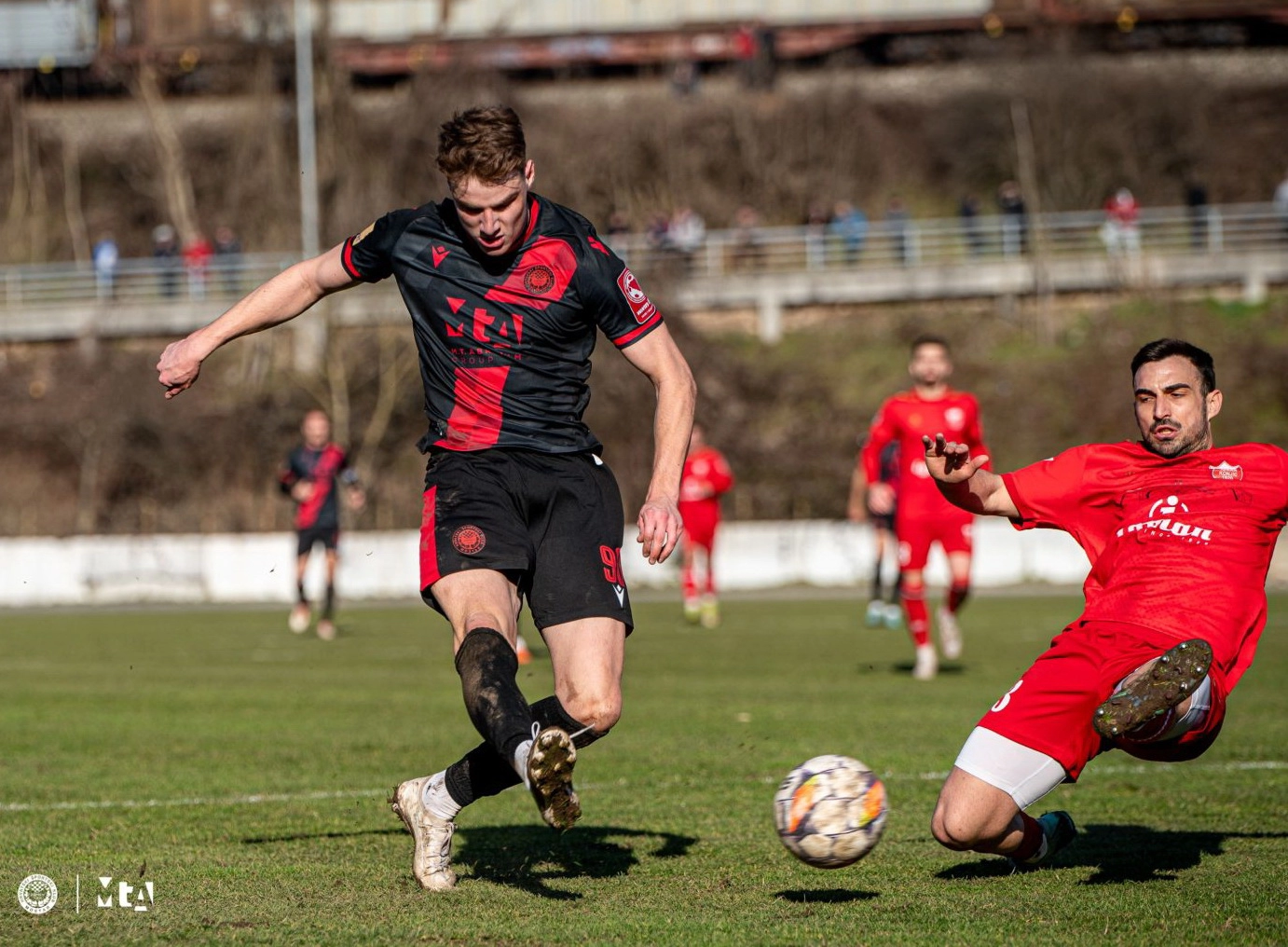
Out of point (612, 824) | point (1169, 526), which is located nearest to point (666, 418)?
point (1169, 526)

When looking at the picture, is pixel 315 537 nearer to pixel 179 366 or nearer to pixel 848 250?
pixel 179 366

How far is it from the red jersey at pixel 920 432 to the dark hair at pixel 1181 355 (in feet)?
21.6

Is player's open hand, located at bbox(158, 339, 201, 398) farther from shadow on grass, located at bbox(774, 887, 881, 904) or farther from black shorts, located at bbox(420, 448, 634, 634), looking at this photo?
shadow on grass, located at bbox(774, 887, 881, 904)

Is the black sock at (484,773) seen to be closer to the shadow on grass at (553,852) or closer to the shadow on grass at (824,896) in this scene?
the shadow on grass at (553,852)

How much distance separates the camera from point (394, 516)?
29625mm

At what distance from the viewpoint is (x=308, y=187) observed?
3794 centimetres

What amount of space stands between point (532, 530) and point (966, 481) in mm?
1482

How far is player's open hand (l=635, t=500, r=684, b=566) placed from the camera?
16.8 ft

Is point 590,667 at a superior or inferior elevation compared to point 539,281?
inferior

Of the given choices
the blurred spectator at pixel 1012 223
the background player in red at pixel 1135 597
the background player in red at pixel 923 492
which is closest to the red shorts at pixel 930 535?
the background player in red at pixel 923 492

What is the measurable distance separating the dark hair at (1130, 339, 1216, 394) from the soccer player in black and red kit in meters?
1.53

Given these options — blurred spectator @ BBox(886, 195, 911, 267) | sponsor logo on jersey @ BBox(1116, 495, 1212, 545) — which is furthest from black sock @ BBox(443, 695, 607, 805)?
blurred spectator @ BBox(886, 195, 911, 267)

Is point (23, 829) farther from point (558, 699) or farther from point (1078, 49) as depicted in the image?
point (1078, 49)

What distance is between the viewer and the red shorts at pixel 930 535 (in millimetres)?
12813
